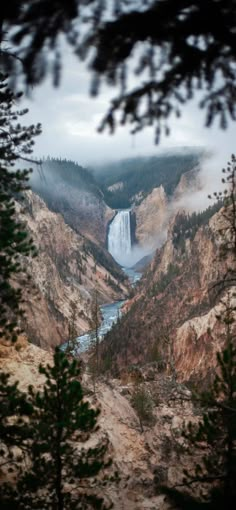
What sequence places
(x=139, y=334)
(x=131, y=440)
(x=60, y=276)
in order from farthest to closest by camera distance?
1. (x=60, y=276)
2. (x=139, y=334)
3. (x=131, y=440)

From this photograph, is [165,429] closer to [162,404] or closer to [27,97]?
[162,404]

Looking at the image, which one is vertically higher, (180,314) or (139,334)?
(180,314)

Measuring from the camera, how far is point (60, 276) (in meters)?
143

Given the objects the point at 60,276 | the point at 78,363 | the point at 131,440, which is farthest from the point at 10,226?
the point at 60,276

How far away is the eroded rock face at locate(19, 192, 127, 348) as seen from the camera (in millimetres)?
109269

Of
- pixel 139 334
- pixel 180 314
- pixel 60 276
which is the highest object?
pixel 60 276

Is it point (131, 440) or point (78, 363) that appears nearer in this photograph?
point (78, 363)

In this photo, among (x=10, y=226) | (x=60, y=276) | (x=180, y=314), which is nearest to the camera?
(x=10, y=226)

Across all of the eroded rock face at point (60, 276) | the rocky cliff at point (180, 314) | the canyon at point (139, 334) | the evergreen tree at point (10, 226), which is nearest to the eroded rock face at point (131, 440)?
the canyon at point (139, 334)

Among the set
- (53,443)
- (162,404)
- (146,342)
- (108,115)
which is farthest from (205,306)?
(108,115)

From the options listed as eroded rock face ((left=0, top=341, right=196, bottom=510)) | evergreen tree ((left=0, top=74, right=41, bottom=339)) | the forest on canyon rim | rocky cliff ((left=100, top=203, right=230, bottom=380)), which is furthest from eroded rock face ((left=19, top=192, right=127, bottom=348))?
evergreen tree ((left=0, top=74, right=41, bottom=339))

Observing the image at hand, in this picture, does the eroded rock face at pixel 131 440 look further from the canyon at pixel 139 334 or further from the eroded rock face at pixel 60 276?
the eroded rock face at pixel 60 276

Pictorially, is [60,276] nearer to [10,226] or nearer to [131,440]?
[131,440]

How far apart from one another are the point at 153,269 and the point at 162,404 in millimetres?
116804
